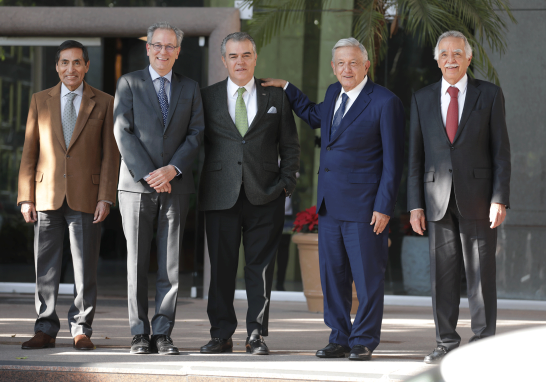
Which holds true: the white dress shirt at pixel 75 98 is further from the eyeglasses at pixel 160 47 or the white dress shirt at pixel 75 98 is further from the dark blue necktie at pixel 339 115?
the dark blue necktie at pixel 339 115

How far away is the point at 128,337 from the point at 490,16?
15.4 feet

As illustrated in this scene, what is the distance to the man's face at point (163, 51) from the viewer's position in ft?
14.0

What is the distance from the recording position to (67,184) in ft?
14.6

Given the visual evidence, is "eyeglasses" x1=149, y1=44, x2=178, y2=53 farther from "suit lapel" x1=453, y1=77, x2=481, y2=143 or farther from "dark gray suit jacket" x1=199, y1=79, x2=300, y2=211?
"suit lapel" x1=453, y1=77, x2=481, y2=143

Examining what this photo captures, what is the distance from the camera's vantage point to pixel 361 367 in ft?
12.5

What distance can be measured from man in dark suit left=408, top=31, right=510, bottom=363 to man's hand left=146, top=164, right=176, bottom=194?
1577mm

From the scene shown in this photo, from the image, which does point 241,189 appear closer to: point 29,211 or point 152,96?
point 152,96

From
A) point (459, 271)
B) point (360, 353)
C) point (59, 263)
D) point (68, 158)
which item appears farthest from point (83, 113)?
point (459, 271)

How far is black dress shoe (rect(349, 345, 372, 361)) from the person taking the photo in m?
4.03

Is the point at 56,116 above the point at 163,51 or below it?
below

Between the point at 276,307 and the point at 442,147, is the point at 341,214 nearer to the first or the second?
the point at 442,147

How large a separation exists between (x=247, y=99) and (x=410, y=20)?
3.04 metres

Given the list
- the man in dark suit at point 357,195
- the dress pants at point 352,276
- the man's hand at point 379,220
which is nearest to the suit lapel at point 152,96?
the man in dark suit at point 357,195

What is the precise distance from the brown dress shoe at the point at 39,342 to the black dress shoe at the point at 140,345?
0.64m
